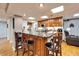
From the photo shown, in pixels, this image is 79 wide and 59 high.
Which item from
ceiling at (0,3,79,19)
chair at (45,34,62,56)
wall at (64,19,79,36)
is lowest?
chair at (45,34,62,56)

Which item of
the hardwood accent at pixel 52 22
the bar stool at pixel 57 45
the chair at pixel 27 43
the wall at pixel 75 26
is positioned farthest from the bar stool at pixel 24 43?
the wall at pixel 75 26

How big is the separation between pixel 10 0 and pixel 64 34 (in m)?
1.02

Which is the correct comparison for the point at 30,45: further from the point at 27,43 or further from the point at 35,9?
the point at 35,9

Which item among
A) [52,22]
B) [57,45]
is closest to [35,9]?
[52,22]

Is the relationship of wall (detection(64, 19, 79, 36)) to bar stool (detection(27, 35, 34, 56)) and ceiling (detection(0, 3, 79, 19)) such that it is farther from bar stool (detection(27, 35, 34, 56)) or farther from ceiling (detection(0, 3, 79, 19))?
bar stool (detection(27, 35, 34, 56))

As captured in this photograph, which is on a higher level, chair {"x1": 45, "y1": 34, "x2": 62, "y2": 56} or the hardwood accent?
the hardwood accent

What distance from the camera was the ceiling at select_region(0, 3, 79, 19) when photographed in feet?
5.95

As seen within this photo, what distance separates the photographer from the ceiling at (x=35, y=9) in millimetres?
1812

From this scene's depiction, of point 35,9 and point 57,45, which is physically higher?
point 35,9

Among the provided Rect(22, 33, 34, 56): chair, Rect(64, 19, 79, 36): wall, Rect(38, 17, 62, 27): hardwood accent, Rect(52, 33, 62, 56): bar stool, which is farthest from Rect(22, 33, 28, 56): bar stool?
Rect(64, 19, 79, 36): wall

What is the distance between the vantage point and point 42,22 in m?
1.85

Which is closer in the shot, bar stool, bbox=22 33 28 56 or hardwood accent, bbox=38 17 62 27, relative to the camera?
hardwood accent, bbox=38 17 62 27

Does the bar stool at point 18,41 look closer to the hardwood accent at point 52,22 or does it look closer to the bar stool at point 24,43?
the bar stool at point 24,43

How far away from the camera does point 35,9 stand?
72.6 inches
